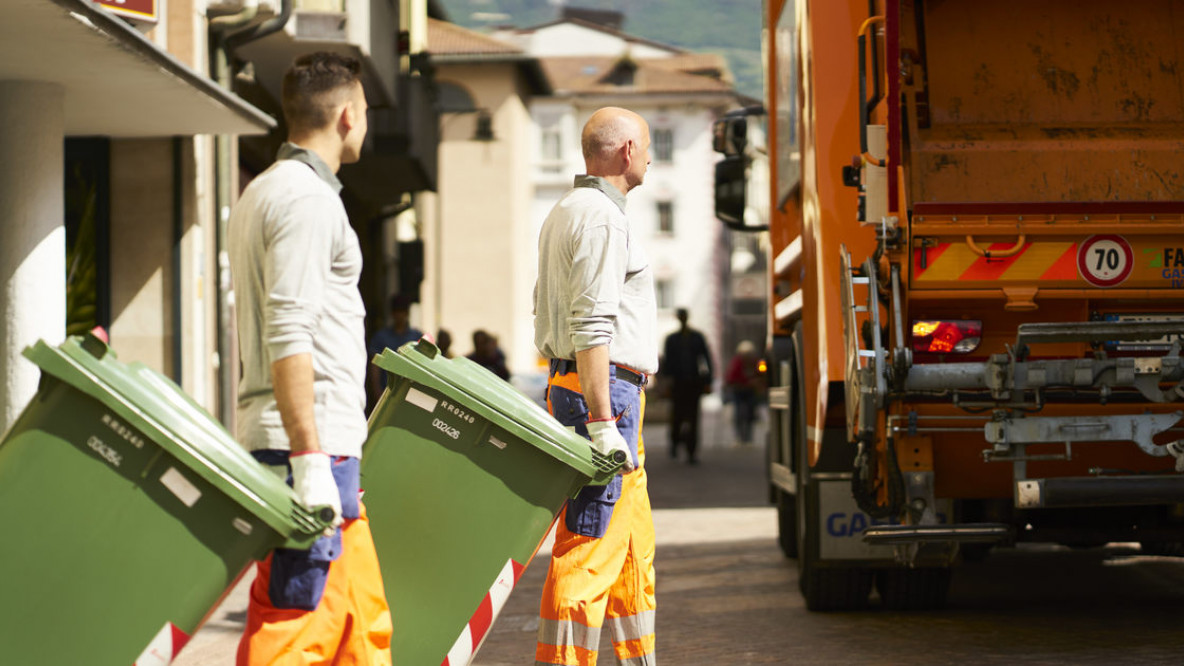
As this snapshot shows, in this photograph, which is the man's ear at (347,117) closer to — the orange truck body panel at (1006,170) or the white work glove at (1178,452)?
the orange truck body panel at (1006,170)

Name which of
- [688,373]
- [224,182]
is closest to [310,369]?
[224,182]

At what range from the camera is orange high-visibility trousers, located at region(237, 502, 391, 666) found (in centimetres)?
351

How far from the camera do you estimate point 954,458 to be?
6.46 m

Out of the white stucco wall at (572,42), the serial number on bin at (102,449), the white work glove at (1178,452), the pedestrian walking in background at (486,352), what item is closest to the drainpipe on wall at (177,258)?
the pedestrian walking in background at (486,352)

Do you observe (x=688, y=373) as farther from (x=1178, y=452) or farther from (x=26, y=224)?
(x=1178, y=452)

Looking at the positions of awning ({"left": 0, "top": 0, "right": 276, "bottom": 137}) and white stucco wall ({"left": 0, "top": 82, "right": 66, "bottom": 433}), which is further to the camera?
white stucco wall ({"left": 0, "top": 82, "right": 66, "bottom": 433})

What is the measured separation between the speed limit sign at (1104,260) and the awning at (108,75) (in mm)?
4176

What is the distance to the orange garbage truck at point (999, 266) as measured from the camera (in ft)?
19.1

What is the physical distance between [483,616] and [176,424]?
1107mm

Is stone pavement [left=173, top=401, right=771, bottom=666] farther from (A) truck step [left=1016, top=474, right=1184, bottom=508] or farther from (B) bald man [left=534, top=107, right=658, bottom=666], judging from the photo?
(A) truck step [left=1016, top=474, right=1184, bottom=508]

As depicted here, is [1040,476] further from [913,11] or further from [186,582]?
[186,582]

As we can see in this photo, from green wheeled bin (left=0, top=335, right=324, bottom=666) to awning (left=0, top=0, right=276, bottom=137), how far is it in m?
3.87

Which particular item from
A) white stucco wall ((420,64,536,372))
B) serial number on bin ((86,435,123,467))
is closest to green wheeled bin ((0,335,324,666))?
serial number on bin ((86,435,123,467))

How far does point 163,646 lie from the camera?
3.36 meters
